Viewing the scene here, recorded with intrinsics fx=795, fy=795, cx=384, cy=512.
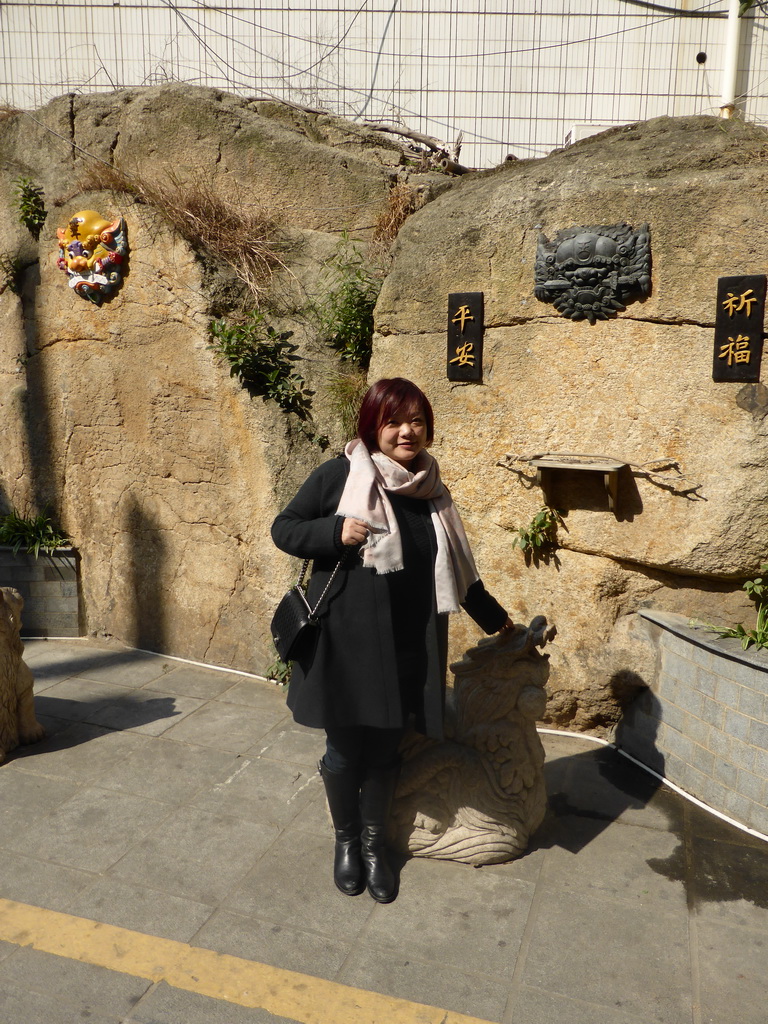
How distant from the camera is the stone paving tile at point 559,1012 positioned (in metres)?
2.64

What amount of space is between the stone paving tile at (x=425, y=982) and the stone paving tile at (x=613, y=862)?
0.67 m

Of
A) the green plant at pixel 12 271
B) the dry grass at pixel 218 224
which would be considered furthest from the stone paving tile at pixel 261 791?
the green plant at pixel 12 271

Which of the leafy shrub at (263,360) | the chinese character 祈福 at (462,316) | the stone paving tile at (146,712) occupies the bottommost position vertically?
the stone paving tile at (146,712)

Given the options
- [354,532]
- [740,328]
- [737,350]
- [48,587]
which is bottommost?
[48,587]

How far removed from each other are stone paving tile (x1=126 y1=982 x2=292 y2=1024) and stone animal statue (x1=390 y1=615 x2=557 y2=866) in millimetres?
1003

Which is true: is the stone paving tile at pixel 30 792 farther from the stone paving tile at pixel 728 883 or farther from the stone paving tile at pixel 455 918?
the stone paving tile at pixel 728 883

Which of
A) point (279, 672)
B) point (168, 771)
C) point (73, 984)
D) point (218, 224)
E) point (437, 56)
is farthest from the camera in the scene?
point (437, 56)

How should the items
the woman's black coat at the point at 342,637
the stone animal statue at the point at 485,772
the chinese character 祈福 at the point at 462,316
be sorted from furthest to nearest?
the chinese character 祈福 at the point at 462,316 → the stone animal statue at the point at 485,772 → the woman's black coat at the point at 342,637

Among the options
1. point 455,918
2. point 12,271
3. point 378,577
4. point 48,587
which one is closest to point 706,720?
point 455,918

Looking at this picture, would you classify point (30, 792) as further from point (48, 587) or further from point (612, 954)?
point (612, 954)

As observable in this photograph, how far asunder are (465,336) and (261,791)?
2.72 m

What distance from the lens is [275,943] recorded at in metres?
2.98

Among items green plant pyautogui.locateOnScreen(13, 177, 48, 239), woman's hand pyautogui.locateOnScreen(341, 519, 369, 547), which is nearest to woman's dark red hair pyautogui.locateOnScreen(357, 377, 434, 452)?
woman's hand pyautogui.locateOnScreen(341, 519, 369, 547)

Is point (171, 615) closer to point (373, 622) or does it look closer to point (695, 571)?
point (373, 622)
